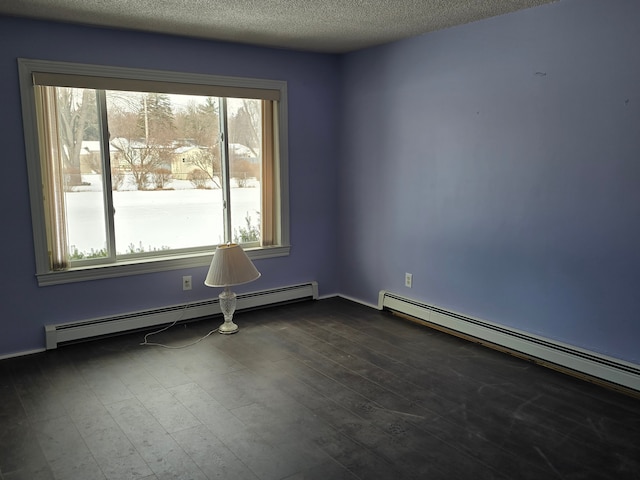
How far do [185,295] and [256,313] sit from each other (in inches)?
26.0

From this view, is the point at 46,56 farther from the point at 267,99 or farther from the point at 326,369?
the point at 326,369

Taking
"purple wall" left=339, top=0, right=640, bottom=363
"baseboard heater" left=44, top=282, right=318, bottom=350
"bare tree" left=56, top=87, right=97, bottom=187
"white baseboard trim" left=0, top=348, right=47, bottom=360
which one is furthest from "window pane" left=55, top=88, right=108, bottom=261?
"purple wall" left=339, top=0, right=640, bottom=363

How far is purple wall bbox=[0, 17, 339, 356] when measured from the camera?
3432 millimetres

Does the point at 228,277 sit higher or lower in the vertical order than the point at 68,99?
lower

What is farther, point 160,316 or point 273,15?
point 160,316

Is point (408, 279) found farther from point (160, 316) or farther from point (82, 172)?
point (82, 172)

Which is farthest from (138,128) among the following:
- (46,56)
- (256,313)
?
(256,313)

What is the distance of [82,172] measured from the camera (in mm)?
3779

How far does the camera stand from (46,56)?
11.4 ft

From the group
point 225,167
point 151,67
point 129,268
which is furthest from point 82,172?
point 225,167

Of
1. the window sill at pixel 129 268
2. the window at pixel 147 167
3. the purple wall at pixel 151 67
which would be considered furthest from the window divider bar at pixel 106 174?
the purple wall at pixel 151 67

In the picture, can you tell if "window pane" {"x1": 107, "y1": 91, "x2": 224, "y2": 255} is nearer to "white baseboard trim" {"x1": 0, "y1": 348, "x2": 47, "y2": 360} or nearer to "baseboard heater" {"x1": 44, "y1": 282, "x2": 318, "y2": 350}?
"baseboard heater" {"x1": 44, "y1": 282, "x2": 318, "y2": 350}

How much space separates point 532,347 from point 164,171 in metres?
3.13

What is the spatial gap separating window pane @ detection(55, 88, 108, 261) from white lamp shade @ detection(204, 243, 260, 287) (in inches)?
33.6
